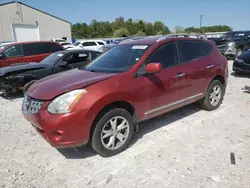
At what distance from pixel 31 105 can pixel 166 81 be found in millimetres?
2185

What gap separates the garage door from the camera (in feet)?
87.1

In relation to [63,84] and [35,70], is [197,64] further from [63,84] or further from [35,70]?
[35,70]

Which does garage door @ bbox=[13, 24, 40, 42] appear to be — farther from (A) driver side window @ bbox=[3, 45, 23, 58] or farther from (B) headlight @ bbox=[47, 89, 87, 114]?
(B) headlight @ bbox=[47, 89, 87, 114]

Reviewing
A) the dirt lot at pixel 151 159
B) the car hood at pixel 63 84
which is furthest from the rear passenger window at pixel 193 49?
the car hood at pixel 63 84

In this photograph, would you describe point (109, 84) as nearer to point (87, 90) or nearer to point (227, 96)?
point (87, 90)

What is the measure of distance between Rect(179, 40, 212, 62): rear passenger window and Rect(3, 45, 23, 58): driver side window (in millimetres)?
7768

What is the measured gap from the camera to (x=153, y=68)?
335cm

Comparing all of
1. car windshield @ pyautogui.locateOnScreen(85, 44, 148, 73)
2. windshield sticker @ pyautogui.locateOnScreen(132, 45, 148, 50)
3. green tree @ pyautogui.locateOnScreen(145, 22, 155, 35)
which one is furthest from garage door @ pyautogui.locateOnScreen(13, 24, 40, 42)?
green tree @ pyautogui.locateOnScreen(145, 22, 155, 35)

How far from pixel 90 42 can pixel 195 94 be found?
670 inches

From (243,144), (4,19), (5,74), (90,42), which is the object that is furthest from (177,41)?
(4,19)

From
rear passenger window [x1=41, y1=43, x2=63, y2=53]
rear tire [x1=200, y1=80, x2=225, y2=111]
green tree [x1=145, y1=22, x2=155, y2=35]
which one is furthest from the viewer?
green tree [x1=145, y1=22, x2=155, y2=35]

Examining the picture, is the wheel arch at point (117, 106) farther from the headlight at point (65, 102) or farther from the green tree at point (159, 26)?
the green tree at point (159, 26)

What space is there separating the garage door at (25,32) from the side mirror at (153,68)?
2726cm

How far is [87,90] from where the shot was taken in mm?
2971
